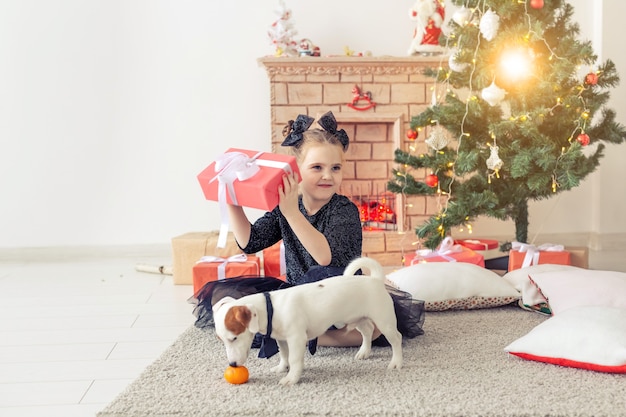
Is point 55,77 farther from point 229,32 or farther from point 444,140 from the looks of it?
point 444,140

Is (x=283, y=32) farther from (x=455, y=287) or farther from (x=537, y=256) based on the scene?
(x=455, y=287)

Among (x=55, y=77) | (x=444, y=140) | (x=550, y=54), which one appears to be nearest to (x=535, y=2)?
(x=550, y=54)

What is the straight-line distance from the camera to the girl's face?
1582mm

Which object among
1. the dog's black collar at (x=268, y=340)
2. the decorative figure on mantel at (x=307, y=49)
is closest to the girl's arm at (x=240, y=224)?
the dog's black collar at (x=268, y=340)

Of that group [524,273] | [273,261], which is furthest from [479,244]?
[273,261]

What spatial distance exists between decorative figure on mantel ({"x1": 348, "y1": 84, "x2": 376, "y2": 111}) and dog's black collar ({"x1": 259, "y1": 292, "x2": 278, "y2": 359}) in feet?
6.66

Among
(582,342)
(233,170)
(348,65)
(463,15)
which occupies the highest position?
(463,15)

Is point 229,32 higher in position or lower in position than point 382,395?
higher

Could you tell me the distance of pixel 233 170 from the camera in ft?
4.76

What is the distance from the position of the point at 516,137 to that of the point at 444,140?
30 cm

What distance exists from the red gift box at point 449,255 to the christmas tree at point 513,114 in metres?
0.08

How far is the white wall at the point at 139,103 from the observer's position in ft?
11.4

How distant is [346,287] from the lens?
136 cm

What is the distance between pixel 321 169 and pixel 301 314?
446mm
